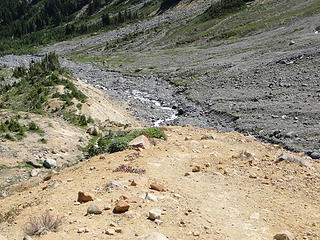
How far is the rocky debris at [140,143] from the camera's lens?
13.4m

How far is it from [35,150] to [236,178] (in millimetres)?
11534

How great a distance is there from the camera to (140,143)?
44.2ft

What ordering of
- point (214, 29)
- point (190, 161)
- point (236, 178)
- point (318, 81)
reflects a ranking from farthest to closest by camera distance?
1. point (214, 29)
2. point (318, 81)
3. point (190, 161)
4. point (236, 178)

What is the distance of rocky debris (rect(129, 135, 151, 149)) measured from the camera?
1340 cm

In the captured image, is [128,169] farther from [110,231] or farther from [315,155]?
[315,155]

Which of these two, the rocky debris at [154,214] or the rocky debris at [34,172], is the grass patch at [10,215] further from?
the rocky debris at [34,172]

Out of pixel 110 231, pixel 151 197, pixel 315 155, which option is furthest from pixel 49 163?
pixel 315 155

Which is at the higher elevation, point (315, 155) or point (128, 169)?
point (128, 169)

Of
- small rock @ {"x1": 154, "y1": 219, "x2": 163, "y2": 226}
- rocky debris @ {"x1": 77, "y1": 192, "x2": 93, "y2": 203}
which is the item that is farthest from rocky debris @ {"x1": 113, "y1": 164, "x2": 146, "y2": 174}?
small rock @ {"x1": 154, "y1": 219, "x2": 163, "y2": 226}

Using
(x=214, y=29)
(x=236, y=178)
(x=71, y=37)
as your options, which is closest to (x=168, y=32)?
(x=214, y=29)

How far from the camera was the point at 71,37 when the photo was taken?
122 metres

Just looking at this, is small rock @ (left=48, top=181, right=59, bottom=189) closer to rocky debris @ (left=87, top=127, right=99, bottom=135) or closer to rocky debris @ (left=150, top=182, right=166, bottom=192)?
rocky debris @ (left=150, top=182, right=166, bottom=192)

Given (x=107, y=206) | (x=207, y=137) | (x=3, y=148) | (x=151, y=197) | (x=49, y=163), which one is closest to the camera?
(x=107, y=206)

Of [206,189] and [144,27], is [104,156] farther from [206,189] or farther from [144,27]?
[144,27]
